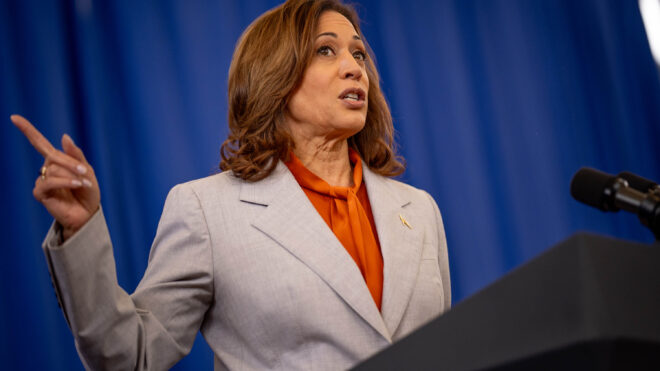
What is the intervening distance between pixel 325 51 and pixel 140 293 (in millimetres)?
739

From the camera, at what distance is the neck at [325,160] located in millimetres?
1479

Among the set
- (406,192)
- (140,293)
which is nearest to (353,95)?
(406,192)

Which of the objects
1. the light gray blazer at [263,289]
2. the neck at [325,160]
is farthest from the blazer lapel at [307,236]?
the neck at [325,160]

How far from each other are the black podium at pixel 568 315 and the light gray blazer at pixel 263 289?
651mm

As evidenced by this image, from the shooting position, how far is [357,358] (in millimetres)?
1129

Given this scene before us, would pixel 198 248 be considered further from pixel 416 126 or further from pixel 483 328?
pixel 416 126

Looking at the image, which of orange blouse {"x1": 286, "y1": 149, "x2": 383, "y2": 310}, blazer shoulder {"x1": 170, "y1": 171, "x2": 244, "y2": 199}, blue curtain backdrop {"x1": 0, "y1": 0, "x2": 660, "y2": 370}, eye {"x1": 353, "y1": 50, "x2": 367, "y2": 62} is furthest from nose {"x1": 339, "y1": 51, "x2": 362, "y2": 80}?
blue curtain backdrop {"x1": 0, "y1": 0, "x2": 660, "y2": 370}

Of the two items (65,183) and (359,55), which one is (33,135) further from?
(359,55)

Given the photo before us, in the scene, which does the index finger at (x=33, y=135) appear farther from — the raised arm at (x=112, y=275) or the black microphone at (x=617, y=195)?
the black microphone at (x=617, y=195)

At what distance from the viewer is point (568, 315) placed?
42cm

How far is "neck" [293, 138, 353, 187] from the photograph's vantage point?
1.48 meters

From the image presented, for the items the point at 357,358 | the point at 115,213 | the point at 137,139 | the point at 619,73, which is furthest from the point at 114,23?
the point at 619,73

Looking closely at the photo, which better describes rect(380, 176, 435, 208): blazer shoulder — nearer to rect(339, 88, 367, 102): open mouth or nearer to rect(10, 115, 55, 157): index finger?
rect(339, 88, 367, 102): open mouth

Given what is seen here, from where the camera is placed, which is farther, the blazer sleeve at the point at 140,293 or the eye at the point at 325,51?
the eye at the point at 325,51
